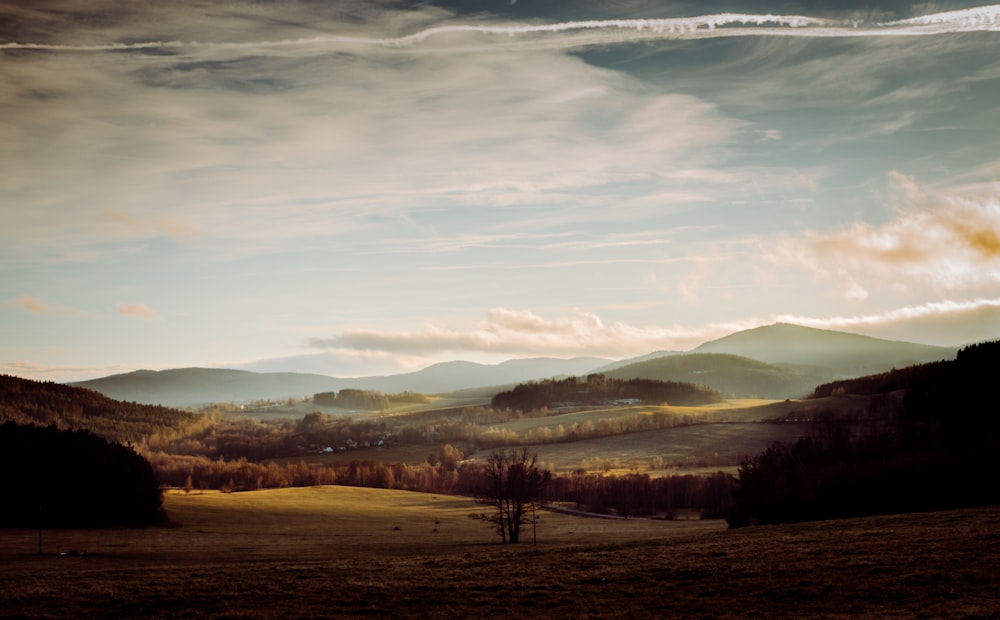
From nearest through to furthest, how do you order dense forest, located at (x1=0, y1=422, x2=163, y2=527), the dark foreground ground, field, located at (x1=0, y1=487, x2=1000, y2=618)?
the dark foreground ground, field, located at (x1=0, y1=487, x2=1000, y2=618), dense forest, located at (x1=0, y1=422, x2=163, y2=527)

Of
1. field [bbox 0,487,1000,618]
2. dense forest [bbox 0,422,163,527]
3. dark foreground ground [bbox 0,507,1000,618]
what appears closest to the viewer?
dark foreground ground [bbox 0,507,1000,618]

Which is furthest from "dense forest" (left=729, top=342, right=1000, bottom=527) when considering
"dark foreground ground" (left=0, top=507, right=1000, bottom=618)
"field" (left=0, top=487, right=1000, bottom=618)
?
"dark foreground ground" (left=0, top=507, right=1000, bottom=618)

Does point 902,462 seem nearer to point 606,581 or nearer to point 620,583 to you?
point 606,581

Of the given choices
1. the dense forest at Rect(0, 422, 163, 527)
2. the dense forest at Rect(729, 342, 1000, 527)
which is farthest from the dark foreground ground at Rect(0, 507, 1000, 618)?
the dense forest at Rect(0, 422, 163, 527)

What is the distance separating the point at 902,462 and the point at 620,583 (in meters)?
55.6

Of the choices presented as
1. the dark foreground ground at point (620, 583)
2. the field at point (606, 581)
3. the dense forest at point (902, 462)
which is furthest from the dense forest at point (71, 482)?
the dense forest at point (902, 462)

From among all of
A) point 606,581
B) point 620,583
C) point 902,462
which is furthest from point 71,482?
point 902,462

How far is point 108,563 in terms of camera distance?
66.7 meters

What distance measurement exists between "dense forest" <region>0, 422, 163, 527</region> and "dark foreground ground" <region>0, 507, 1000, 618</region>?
58.7 metres

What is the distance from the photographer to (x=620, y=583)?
134ft

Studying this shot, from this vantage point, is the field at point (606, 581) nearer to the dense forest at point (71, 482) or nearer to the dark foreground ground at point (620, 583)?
the dark foreground ground at point (620, 583)

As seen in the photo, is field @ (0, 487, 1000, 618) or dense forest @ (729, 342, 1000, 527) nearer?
field @ (0, 487, 1000, 618)

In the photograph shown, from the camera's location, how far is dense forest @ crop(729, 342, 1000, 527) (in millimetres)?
75812

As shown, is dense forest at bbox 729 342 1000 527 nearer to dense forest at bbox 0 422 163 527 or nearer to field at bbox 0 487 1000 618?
field at bbox 0 487 1000 618
